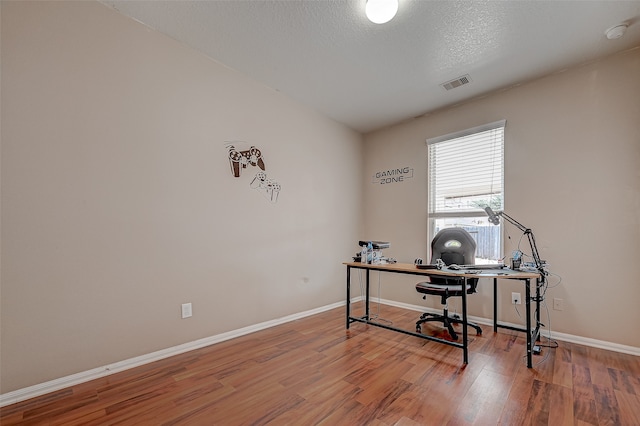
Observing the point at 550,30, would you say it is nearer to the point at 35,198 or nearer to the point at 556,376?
the point at 556,376

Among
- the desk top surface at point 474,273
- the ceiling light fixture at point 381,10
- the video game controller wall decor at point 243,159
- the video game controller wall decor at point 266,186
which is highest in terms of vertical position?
the ceiling light fixture at point 381,10

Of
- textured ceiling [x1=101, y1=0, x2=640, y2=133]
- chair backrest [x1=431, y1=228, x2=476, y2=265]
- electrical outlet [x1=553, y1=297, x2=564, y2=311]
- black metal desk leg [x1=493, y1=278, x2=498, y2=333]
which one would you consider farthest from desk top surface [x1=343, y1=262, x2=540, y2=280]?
textured ceiling [x1=101, y1=0, x2=640, y2=133]

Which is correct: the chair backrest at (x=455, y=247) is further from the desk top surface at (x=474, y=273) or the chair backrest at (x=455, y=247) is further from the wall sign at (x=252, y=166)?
the wall sign at (x=252, y=166)

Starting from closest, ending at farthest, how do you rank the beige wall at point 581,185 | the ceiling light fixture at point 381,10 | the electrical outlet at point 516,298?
the ceiling light fixture at point 381,10 → the beige wall at point 581,185 → the electrical outlet at point 516,298

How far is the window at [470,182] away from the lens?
3232 millimetres

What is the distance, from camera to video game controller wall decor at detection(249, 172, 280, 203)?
312 cm

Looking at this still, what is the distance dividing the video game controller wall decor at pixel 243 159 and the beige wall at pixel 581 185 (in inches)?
105

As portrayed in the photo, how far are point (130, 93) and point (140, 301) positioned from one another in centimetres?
171

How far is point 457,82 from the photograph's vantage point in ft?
10.1

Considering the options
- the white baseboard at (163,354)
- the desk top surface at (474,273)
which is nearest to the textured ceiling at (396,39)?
the desk top surface at (474,273)

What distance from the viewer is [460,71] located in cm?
286

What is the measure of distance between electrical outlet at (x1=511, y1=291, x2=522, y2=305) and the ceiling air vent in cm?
240

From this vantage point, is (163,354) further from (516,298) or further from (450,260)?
(516,298)

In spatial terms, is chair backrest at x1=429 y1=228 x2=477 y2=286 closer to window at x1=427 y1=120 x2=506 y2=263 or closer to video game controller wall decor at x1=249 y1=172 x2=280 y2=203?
window at x1=427 y1=120 x2=506 y2=263
